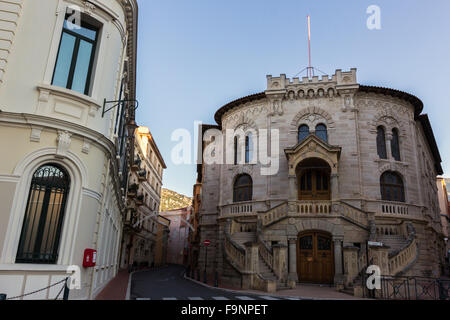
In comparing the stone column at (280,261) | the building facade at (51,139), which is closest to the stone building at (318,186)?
the stone column at (280,261)

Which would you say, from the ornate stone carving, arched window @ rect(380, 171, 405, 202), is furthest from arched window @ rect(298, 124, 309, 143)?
the ornate stone carving

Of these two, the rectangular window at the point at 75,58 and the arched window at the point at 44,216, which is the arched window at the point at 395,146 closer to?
the rectangular window at the point at 75,58

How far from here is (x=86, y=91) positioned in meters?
10.7

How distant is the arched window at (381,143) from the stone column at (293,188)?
7.29 meters

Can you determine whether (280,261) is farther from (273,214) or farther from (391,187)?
(391,187)

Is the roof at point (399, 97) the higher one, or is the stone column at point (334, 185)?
the roof at point (399, 97)

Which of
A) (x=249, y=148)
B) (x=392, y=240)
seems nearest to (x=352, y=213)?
(x=392, y=240)

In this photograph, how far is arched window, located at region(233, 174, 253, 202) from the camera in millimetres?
27797

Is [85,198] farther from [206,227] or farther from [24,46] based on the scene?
[206,227]

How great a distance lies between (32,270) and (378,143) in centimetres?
2464

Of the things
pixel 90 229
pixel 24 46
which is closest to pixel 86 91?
pixel 24 46

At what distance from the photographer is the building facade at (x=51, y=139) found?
8.78 metres

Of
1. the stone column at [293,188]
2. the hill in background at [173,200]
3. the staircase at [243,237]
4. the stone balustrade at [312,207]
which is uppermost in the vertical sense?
the hill in background at [173,200]

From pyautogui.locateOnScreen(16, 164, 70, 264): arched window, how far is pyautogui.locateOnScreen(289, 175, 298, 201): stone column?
636 inches
